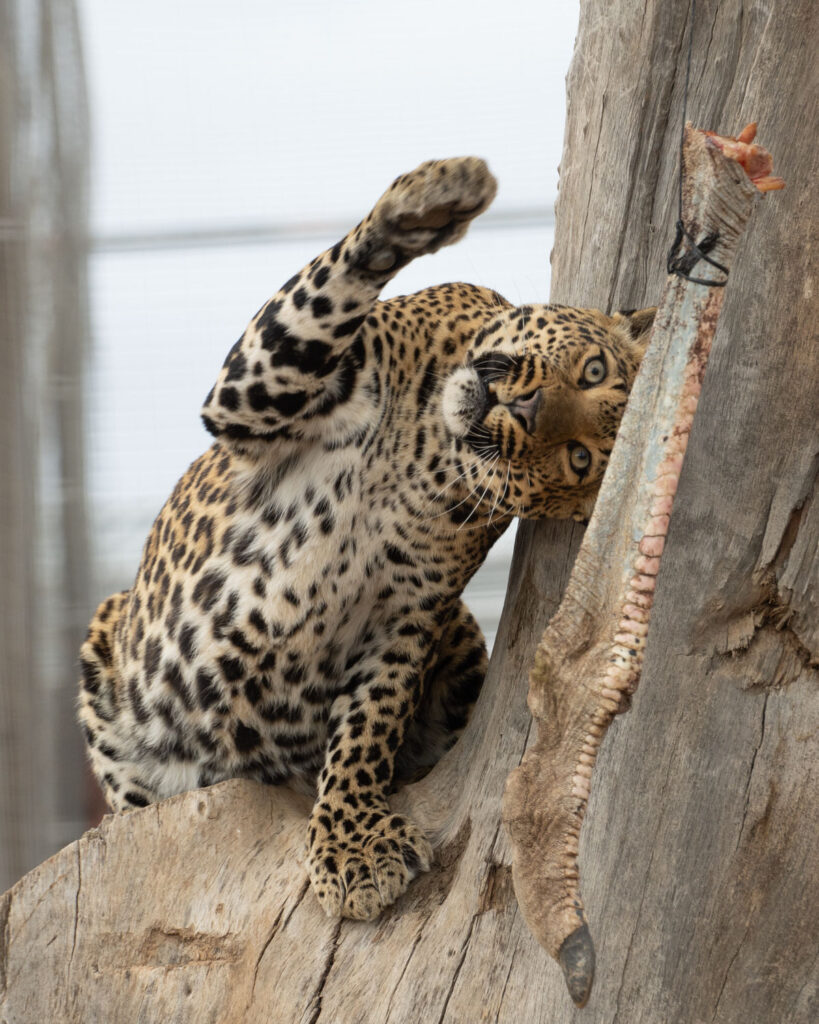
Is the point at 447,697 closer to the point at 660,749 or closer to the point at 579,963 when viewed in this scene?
the point at 660,749

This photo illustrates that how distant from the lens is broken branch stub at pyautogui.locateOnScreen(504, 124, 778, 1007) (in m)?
1.65

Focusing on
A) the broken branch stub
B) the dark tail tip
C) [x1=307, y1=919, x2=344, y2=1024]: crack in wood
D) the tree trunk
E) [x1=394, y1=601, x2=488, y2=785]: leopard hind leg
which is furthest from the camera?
[x1=394, y1=601, x2=488, y2=785]: leopard hind leg

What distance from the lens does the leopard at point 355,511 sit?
2553 mm

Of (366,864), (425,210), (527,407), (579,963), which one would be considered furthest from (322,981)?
(425,210)

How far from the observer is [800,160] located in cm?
216

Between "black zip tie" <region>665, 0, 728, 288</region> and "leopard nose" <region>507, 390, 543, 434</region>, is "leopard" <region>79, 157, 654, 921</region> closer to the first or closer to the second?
"leopard nose" <region>507, 390, 543, 434</region>

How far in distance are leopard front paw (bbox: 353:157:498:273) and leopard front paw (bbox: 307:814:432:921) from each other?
127 cm

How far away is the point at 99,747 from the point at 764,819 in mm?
1889

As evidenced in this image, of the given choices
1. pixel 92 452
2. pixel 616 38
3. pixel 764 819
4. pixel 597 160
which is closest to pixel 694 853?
pixel 764 819

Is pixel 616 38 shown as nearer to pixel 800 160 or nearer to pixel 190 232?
pixel 800 160

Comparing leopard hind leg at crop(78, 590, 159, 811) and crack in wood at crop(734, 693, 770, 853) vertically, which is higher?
crack in wood at crop(734, 693, 770, 853)

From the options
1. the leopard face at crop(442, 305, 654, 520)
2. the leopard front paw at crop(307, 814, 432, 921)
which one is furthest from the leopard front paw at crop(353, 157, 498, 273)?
the leopard front paw at crop(307, 814, 432, 921)

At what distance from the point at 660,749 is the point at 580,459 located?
26.3 inches

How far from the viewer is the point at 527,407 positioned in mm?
2514
